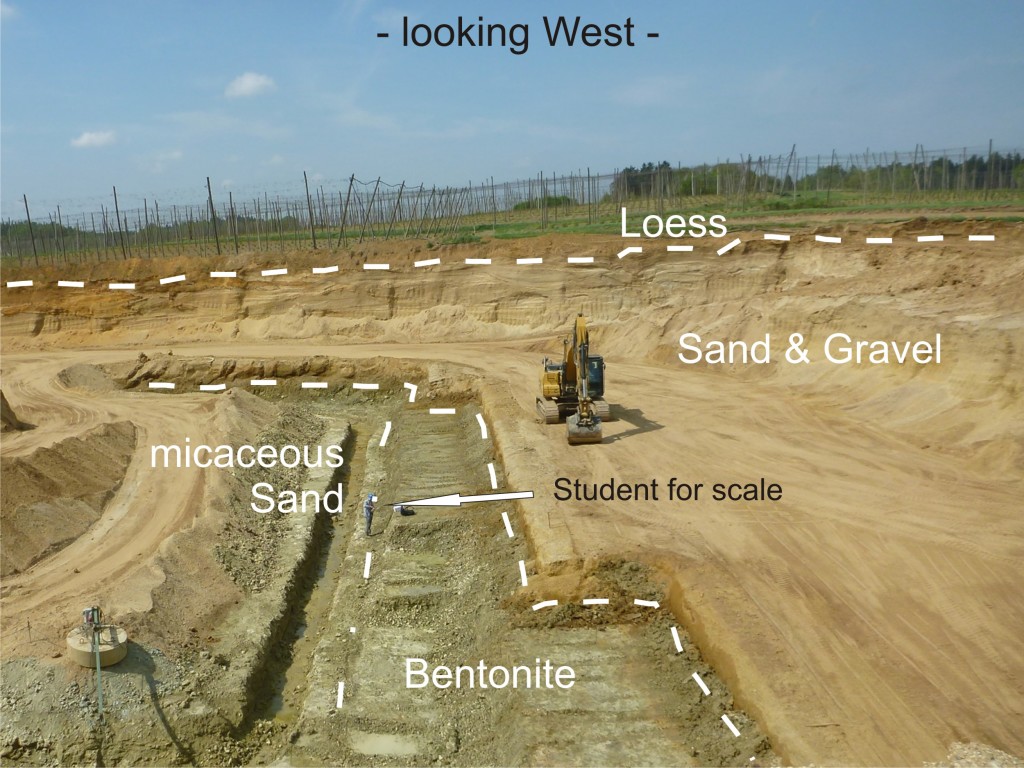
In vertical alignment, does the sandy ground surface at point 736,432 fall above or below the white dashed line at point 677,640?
above

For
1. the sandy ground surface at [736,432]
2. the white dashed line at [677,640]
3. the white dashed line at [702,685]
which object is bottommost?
the white dashed line at [702,685]

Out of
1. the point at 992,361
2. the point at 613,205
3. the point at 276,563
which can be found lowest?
the point at 276,563

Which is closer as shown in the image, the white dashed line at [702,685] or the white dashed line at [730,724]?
the white dashed line at [730,724]

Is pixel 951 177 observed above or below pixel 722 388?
above

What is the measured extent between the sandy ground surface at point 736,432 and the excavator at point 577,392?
1.18ft

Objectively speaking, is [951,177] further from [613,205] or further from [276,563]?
[276,563]

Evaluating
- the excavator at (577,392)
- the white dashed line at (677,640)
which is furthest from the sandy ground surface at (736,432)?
the excavator at (577,392)

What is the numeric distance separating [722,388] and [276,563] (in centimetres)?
1219

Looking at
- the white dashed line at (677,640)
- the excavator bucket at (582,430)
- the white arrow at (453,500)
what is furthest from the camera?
the excavator bucket at (582,430)

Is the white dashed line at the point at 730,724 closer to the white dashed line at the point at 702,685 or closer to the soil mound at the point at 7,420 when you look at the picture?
the white dashed line at the point at 702,685

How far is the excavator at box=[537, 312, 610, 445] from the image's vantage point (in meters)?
16.0

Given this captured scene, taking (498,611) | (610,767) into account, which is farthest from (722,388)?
(610,767)

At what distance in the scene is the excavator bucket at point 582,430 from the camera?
16391mm

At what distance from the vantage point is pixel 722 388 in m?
21.1
